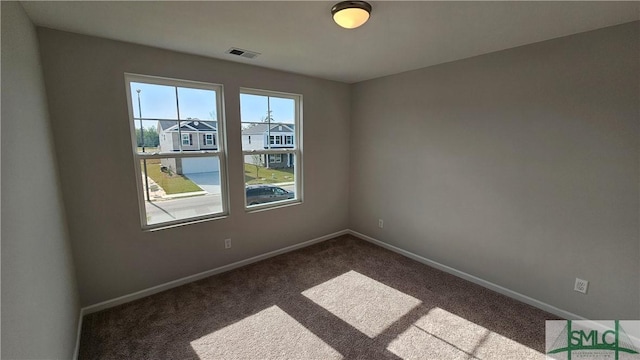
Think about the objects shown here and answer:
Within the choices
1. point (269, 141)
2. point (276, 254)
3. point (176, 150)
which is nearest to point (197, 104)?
point (176, 150)

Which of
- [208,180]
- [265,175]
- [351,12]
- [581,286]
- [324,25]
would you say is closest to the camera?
[351,12]

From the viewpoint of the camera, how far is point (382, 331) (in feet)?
6.85

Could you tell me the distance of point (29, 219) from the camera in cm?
129

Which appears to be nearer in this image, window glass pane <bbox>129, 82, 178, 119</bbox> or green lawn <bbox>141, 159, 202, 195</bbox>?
window glass pane <bbox>129, 82, 178, 119</bbox>

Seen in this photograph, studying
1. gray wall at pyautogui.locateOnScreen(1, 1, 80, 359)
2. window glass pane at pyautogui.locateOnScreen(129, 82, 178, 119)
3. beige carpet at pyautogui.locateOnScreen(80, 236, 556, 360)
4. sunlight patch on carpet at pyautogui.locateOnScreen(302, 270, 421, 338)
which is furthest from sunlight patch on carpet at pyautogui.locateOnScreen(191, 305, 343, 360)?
window glass pane at pyautogui.locateOnScreen(129, 82, 178, 119)

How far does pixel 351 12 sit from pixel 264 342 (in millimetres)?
2359

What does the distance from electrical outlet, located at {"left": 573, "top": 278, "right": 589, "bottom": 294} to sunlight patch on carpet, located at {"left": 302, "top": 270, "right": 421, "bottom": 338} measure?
1258 mm

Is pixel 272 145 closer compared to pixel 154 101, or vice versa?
pixel 154 101

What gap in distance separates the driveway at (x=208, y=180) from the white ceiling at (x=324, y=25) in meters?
1.20

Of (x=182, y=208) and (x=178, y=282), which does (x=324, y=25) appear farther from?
(x=178, y=282)

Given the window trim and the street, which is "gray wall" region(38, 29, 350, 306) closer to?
the street

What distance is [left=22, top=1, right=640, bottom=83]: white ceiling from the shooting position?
1644 mm

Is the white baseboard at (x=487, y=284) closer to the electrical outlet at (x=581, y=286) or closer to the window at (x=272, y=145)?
the electrical outlet at (x=581, y=286)

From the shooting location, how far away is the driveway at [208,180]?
9.16ft
